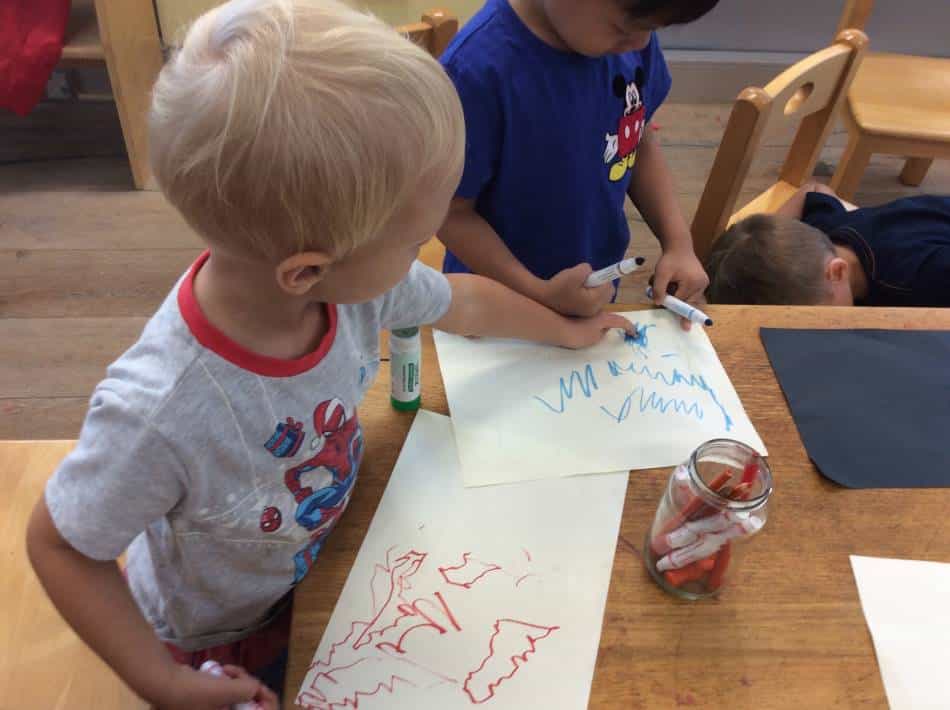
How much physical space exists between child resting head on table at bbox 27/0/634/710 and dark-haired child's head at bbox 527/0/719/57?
295mm

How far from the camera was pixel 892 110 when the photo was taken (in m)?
1.73

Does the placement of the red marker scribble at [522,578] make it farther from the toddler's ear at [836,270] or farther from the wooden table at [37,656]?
the toddler's ear at [836,270]

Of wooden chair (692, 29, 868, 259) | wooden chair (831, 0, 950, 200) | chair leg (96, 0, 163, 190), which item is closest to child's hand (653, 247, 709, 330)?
wooden chair (692, 29, 868, 259)

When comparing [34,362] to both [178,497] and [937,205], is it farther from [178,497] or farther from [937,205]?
[937,205]

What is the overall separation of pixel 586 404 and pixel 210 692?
41 centimetres

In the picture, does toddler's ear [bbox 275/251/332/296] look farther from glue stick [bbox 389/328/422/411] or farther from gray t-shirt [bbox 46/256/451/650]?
glue stick [bbox 389/328/422/411]

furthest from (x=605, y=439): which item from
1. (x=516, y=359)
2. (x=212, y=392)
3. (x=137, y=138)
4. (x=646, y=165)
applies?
(x=137, y=138)

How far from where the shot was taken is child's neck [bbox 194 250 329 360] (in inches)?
18.8

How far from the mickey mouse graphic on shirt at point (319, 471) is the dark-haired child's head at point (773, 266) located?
0.80 meters

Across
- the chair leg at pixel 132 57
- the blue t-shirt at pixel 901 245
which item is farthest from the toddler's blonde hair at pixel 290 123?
the chair leg at pixel 132 57

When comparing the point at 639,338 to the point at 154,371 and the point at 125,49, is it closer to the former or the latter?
the point at 154,371

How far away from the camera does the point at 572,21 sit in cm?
73

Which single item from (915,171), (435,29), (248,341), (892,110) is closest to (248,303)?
(248,341)

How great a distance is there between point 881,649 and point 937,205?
111 centimetres
